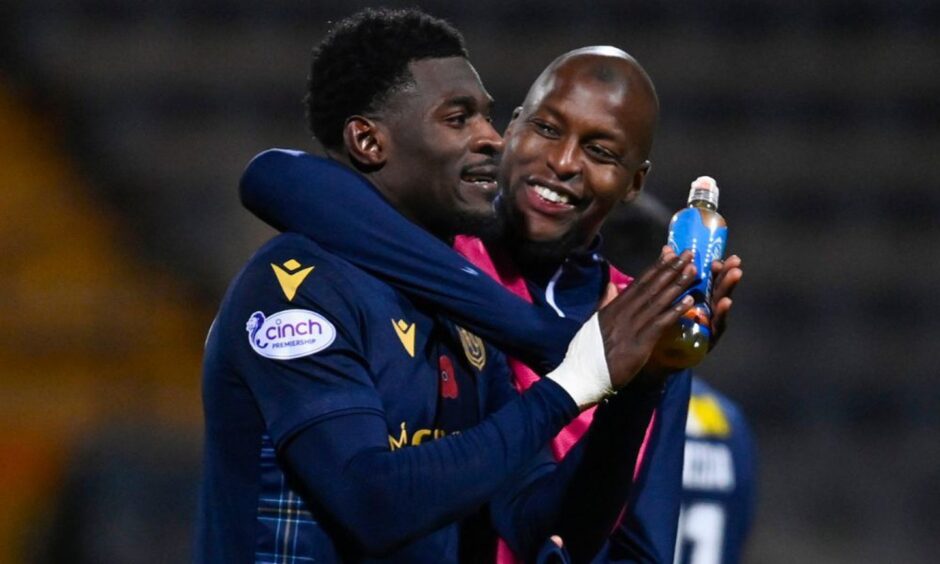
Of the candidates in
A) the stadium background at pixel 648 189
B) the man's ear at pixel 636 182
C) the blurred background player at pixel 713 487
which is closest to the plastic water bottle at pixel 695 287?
the man's ear at pixel 636 182

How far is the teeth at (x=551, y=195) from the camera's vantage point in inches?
104

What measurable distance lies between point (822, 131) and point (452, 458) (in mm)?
5913

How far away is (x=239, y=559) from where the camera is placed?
223 cm

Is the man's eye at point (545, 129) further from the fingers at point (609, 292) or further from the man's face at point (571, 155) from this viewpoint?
the fingers at point (609, 292)

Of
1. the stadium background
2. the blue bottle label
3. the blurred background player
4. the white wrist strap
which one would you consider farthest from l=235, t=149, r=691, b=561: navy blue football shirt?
the stadium background

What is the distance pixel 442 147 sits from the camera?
7.80ft

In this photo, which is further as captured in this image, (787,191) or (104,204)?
(787,191)

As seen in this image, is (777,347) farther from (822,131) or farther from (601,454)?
(601,454)

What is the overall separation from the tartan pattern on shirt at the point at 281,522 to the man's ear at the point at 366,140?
0.46m

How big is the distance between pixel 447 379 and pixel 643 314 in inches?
13.2

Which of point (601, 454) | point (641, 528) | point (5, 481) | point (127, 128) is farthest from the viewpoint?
point (127, 128)

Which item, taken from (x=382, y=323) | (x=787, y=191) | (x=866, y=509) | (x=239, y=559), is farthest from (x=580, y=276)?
(x=787, y=191)

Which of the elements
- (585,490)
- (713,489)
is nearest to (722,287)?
(585,490)

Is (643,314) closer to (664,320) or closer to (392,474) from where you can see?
(664,320)
